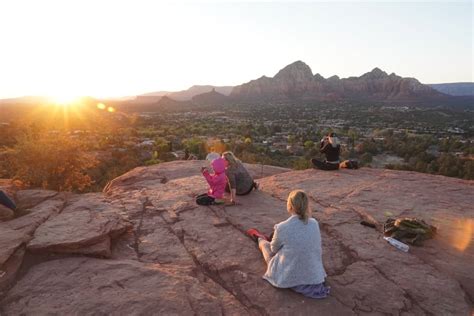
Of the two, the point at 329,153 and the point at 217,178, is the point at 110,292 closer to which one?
the point at 217,178

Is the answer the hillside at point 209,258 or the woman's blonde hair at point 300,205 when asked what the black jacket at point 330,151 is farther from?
the woman's blonde hair at point 300,205

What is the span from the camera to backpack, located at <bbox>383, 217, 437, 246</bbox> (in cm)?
584

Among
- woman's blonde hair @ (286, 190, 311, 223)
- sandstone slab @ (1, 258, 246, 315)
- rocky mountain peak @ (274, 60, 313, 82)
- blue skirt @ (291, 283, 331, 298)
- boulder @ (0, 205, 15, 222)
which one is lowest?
blue skirt @ (291, 283, 331, 298)

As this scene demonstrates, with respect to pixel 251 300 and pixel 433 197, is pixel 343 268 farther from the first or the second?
pixel 433 197

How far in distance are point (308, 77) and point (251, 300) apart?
137801mm

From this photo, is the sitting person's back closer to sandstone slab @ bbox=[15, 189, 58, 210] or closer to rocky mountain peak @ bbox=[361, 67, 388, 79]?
sandstone slab @ bbox=[15, 189, 58, 210]

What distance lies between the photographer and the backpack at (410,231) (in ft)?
19.2

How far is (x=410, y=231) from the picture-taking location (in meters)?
5.93

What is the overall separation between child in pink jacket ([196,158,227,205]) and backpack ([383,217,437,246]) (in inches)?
130

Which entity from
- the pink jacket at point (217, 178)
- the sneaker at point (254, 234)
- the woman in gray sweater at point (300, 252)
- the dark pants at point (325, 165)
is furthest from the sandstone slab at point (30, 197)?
the dark pants at point (325, 165)

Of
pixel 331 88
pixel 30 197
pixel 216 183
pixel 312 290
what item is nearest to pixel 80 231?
pixel 30 197

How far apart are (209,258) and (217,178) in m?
2.56

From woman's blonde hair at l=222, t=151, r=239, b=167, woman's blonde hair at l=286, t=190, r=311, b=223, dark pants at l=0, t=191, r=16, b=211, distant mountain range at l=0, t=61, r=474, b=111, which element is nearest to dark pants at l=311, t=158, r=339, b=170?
woman's blonde hair at l=222, t=151, r=239, b=167

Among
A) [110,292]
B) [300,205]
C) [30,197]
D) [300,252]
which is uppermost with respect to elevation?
[300,205]
